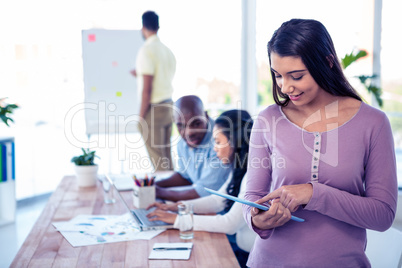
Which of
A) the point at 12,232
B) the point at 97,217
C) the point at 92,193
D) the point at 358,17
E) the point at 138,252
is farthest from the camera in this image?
the point at 358,17

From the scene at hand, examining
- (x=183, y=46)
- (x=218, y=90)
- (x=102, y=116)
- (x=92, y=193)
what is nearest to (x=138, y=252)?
(x=92, y=193)

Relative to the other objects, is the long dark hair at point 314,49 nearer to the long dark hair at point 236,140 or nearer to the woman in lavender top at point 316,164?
the woman in lavender top at point 316,164

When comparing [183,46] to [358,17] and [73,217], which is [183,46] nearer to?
[358,17]

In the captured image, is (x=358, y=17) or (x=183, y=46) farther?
(x=183, y=46)

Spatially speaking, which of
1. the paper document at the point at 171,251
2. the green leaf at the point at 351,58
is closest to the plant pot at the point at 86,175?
the paper document at the point at 171,251

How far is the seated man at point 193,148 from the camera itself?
2.52 meters

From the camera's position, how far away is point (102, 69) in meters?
4.34

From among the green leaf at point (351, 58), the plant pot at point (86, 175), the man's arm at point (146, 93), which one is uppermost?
the green leaf at point (351, 58)

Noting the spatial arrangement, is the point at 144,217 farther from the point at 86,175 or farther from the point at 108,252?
the point at 86,175

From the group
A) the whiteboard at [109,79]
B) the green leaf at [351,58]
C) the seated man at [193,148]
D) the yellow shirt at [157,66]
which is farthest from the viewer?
the whiteboard at [109,79]

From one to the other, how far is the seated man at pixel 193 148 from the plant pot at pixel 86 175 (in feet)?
1.31

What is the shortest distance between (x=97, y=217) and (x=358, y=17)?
3137 millimetres

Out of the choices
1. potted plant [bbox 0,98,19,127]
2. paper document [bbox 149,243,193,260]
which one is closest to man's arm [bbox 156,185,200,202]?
paper document [bbox 149,243,193,260]

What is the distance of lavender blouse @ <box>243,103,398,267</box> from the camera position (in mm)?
1159
